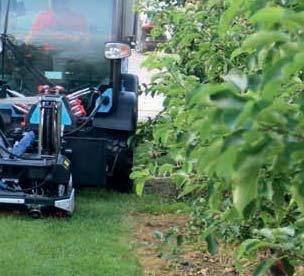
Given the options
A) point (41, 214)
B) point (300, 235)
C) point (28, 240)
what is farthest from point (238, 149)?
point (41, 214)

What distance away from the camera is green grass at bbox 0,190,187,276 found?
4988 mm

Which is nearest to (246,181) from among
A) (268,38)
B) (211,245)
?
(268,38)

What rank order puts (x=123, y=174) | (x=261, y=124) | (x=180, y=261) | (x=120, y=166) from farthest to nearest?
1. (x=123, y=174)
2. (x=120, y=166)
3. (x=180, y=261)
4. (x=261, y=124)

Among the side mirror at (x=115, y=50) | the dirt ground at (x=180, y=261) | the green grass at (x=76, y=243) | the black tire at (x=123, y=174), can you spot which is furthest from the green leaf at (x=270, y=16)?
the black tire at (x=123, y=174)

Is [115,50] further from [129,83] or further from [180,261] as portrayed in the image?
[180,261]

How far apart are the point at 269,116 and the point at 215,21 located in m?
2.86

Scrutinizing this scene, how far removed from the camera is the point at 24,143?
6.36 meters

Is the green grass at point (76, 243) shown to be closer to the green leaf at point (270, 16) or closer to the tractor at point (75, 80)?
the tractor at point (75, 80)

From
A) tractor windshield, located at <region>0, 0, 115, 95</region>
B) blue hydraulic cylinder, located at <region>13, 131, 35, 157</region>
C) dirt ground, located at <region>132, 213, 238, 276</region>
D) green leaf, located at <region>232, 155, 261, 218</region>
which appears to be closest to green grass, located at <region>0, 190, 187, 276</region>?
dirt ground, located at <region>132, 213, 238, 276</region>

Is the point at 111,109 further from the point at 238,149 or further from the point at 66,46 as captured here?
the point at 238,149

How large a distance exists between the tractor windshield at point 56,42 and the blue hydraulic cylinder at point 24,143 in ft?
3.83

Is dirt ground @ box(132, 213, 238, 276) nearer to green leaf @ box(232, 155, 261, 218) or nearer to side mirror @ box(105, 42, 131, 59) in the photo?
side mirror @ box(105, 42, 131, 59)

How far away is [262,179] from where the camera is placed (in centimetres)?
183

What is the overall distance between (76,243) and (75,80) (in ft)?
7.95
